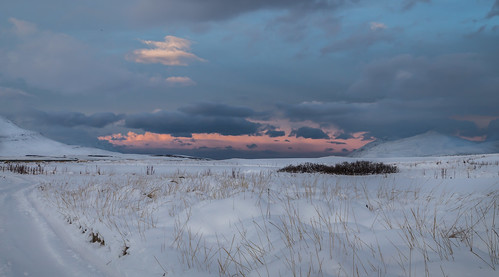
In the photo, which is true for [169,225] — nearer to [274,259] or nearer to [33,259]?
[33,259]

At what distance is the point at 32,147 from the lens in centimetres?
16300

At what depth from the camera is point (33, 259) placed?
4.45 m

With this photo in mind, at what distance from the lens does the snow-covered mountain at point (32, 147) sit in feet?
473

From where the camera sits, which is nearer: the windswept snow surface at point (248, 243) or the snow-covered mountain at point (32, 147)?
the windswept snow surface at point (248, 243)

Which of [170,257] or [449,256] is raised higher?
[449,256]

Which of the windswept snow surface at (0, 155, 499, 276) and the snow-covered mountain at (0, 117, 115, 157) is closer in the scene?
the windswept snow surface at (0, 155, 499, 276)

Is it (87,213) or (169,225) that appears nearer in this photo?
(169,225)

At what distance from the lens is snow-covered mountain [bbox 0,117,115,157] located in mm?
144125

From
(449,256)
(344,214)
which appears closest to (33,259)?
(344,214)

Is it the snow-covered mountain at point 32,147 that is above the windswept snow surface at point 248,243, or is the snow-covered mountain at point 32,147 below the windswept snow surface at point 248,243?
above

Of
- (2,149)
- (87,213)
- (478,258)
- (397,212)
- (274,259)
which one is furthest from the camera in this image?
(2,149)

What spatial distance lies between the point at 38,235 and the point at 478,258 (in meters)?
6.78

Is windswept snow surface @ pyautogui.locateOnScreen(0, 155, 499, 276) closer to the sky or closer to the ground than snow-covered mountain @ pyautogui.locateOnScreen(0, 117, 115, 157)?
closer to the ground

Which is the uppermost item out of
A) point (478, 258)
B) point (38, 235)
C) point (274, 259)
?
point (478, 258)
